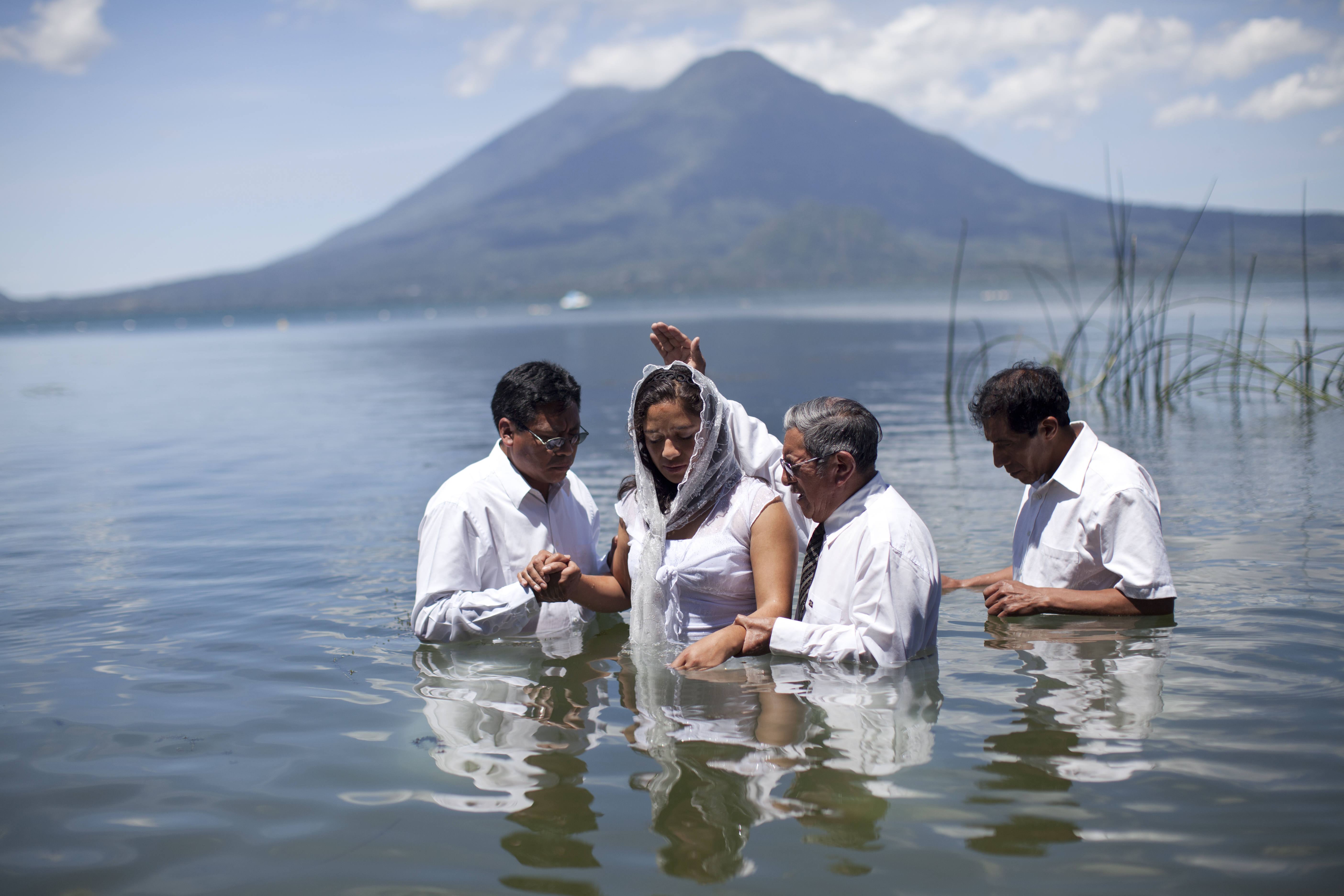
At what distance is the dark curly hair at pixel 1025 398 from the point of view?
15.8 feet

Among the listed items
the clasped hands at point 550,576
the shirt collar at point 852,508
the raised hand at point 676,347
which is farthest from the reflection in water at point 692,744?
the raised hand at point 676,347

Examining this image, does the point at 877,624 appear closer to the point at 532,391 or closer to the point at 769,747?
the point at 769,747

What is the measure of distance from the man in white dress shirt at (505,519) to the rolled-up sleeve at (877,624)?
1.32 meters

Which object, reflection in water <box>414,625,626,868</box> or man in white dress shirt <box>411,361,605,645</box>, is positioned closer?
reflection in water <box>414,625,626,868</box>

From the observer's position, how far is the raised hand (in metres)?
4.76

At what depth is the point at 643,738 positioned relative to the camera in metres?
4.34

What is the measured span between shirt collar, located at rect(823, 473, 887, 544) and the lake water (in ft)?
2.53

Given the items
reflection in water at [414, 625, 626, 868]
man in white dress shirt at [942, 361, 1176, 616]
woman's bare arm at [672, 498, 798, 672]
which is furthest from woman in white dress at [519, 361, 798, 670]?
man in white dress shirt at [942, 361, 1176, 616]

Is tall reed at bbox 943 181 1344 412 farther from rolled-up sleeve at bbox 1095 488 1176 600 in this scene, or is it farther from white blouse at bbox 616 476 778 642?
white blouse at bbox 616 476 778 642

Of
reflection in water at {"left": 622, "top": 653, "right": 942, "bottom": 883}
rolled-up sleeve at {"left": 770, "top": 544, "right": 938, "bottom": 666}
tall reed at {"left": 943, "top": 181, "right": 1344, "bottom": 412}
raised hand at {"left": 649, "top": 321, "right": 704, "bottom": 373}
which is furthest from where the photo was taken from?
tall reed at {"left": 943, "top": 181, "right": 1344, "bottom": 412}

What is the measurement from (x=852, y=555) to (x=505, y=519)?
→ 73.5 inches

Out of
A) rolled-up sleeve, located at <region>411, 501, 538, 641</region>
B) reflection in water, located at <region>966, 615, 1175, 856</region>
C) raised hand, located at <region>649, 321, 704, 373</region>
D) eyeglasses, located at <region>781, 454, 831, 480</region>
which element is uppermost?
raised hand, located at <region>649, 321, 704, 373</region>

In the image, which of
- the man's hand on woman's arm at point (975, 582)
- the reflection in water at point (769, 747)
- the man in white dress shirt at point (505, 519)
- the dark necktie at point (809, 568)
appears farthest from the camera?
the man's hand on woman's arm at point (975, 582)

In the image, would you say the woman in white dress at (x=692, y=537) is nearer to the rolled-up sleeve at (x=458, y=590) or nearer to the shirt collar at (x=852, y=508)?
the shirt collar at (x=852, y=508)
